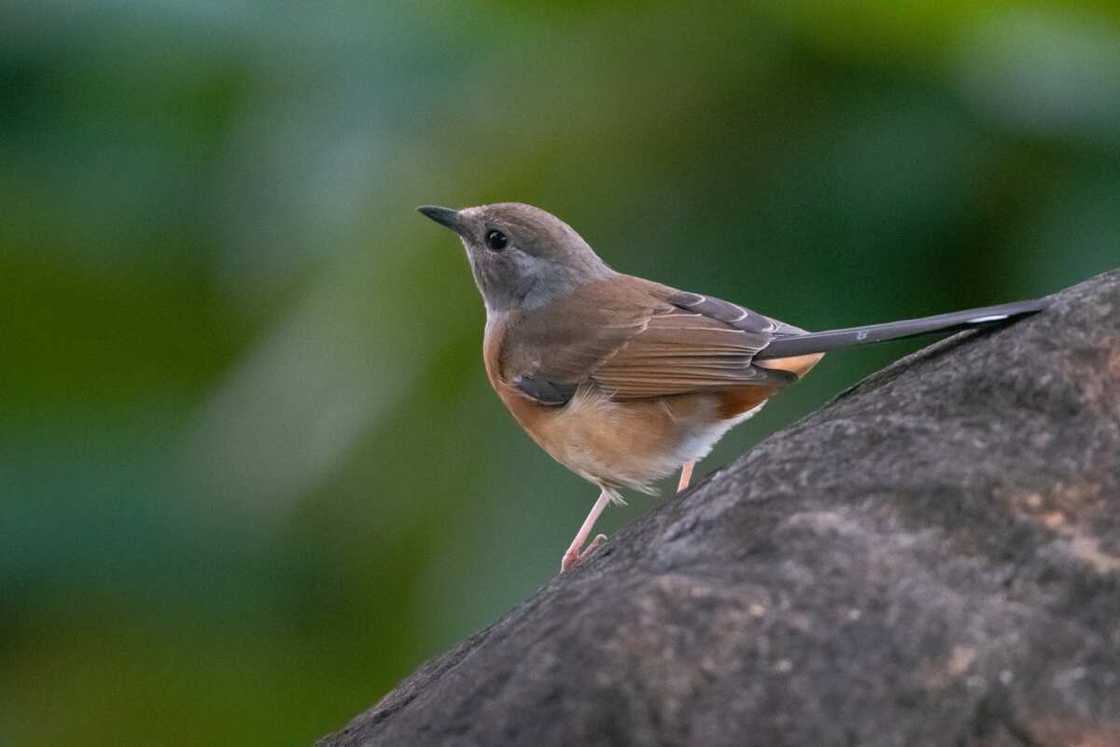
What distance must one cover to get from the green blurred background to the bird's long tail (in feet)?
2.94

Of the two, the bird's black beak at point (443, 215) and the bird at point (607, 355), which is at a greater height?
the bird's black beak at point (443, 215)

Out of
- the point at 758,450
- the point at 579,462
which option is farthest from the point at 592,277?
the point at 758,450

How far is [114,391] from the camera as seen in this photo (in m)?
5.87

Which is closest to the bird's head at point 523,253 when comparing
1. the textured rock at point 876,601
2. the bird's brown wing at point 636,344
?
the bird's brown wing at point 636,344

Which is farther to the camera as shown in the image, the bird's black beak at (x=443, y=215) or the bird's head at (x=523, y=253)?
the bird's head at (x=523, y=253)

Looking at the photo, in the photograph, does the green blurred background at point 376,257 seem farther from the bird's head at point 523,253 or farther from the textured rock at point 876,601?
the textured rock at point 876,601

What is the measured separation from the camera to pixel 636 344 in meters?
5.01

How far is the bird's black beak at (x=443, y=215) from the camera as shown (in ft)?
17.7

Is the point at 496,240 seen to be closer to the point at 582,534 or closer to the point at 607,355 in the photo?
the point at 607,355

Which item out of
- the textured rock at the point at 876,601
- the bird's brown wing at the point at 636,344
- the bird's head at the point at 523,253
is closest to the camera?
the textured rock at the point at 876,601

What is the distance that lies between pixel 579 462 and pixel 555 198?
1.31m

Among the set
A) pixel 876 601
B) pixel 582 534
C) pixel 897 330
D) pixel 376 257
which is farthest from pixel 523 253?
pixel 876 601

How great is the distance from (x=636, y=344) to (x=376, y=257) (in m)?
1.02

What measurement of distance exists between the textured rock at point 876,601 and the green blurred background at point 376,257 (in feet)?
6.53
